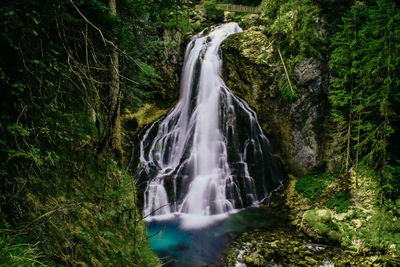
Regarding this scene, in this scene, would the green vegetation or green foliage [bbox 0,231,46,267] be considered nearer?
green foliage [bbox 0,231,46,267]

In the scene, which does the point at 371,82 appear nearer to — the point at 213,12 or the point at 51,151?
the point at 51,151

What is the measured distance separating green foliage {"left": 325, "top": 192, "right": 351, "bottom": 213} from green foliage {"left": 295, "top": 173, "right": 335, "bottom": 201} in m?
0.57

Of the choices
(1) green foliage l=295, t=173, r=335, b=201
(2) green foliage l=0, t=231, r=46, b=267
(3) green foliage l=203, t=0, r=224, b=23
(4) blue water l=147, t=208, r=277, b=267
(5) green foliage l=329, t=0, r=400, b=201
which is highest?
(3) green foliage l=203, t=0, r=224, b=23

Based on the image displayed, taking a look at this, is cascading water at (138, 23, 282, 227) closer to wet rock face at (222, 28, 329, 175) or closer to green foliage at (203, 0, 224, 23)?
wet rock face at (222, 28, 329, 175)

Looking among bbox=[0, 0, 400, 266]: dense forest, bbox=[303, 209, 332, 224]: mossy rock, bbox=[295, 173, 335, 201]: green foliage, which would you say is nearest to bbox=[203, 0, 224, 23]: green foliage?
bbox=[0, 0, 400, 266]: dense forest

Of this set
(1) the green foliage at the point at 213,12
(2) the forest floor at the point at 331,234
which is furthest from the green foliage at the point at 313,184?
(1) the green foliage at the point at 213,12

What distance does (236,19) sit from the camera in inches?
635

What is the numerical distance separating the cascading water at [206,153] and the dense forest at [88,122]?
3346 mm

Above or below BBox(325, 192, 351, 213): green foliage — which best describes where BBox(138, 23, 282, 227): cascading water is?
above

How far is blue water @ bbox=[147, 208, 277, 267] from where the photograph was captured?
6402mm

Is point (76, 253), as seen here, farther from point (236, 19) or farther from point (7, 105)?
point (236, 19)

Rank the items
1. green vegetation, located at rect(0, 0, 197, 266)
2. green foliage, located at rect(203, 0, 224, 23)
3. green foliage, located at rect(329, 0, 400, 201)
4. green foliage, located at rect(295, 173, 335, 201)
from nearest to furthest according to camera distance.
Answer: green vegetation, located at rect(0, 0, 197, 266)
green foliage, located at rect(329, 0, 400, 201)
green foliage, located at rect(295, 173, 335, 201)
green foliage, located at rect(203, 0, 224, 23)

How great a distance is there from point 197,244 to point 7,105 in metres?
6.48

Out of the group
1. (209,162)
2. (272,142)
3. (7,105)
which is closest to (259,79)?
(272,142)
